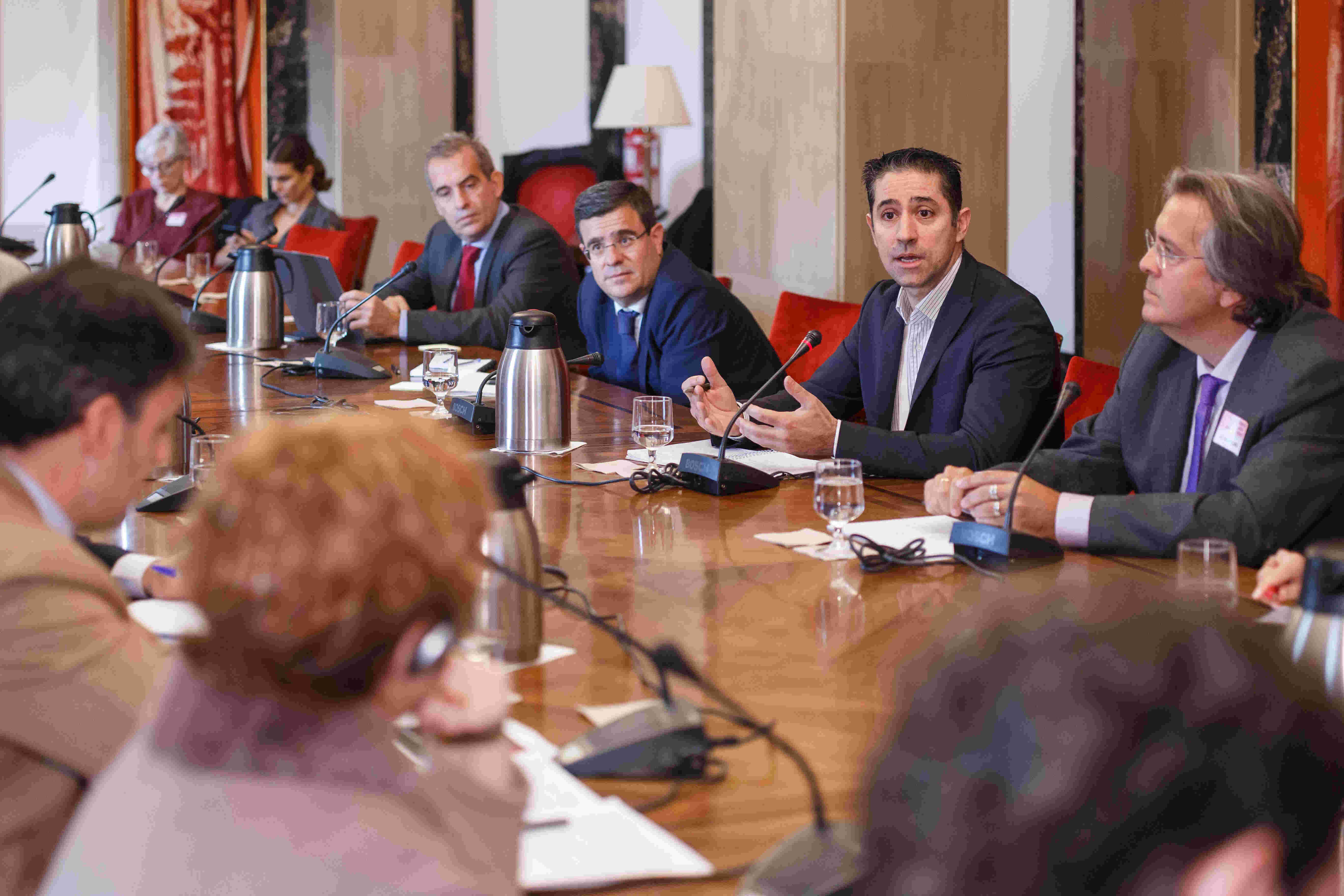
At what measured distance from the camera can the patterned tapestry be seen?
8531mm

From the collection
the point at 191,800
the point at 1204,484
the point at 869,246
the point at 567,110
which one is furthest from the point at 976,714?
the point at 567,110

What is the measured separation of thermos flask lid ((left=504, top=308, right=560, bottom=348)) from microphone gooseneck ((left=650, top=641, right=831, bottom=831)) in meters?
1.71

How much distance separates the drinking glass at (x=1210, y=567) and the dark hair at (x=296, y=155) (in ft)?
19.3

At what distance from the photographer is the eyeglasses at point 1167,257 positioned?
2.19 meters

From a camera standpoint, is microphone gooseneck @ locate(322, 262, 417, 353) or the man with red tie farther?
the man with red tie

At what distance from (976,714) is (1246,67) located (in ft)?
16.8

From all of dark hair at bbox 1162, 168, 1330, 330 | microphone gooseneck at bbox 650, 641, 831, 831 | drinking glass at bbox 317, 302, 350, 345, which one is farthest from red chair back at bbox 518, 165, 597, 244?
microphone gooseneck at bbox 650, 641, 831, 831

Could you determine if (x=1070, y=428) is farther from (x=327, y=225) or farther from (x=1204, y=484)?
(x=327, y=225)

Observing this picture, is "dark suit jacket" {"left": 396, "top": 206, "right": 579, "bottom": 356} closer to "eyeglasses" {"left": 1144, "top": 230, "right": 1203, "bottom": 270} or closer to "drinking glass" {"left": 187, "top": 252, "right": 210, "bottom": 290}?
"drinking glass" {"left": 187, "top": 252, "right": 210, "bottom": 290}

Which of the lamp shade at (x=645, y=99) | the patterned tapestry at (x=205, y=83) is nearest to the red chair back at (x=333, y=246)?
the lamp shade at (x=645, y=99)

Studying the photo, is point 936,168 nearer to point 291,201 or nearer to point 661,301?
point 661,301

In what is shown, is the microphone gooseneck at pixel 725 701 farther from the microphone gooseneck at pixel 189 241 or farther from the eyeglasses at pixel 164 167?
the eyeglasses at pixel 164 167

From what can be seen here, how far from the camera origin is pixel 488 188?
4969 millimetres

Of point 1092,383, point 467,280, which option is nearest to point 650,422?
point 1092,383
